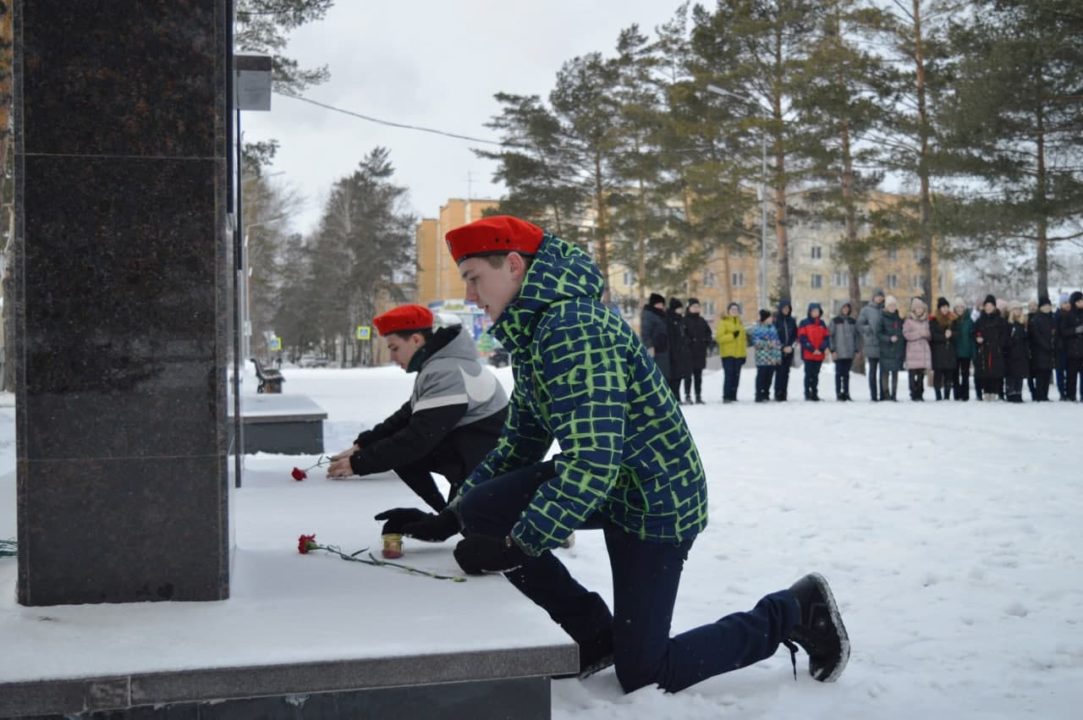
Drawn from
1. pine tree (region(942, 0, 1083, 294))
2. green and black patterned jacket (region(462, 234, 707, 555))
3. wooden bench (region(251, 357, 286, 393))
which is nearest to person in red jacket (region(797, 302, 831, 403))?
pine tree (region(942, 0, 1083, 294))

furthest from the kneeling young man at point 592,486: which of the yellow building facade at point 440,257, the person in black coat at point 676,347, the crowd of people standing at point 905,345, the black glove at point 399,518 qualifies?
the yellow building facade at point 440,257

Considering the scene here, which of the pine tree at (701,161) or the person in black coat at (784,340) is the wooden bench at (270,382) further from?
the pine tree at (701,161)

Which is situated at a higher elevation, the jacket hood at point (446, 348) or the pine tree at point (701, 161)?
the pine tree at point (701, 161)

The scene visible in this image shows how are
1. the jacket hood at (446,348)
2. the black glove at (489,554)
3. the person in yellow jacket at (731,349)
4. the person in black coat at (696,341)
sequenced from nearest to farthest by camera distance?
the black glove at (489,554)
the jacket hood at (446,348)
the person in black coat at (696,341)
the person in yellow jacket at (731,349)

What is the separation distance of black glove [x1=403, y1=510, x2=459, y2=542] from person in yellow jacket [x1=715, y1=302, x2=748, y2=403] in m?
14.6

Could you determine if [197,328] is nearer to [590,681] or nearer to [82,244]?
[82,244]

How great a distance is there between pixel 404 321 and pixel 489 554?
109 inches

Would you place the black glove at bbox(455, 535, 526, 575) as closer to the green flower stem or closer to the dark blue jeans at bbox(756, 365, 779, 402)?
the green flower stem

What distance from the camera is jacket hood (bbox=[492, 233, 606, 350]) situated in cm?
326

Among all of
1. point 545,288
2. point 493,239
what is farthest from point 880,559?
point 493,239

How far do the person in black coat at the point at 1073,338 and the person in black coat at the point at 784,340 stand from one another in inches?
159

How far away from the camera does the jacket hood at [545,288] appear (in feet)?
10.7

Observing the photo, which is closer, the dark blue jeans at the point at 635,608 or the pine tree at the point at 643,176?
the dark blue jeans at the point at 635,608

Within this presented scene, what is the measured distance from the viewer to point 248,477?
6770 mm
